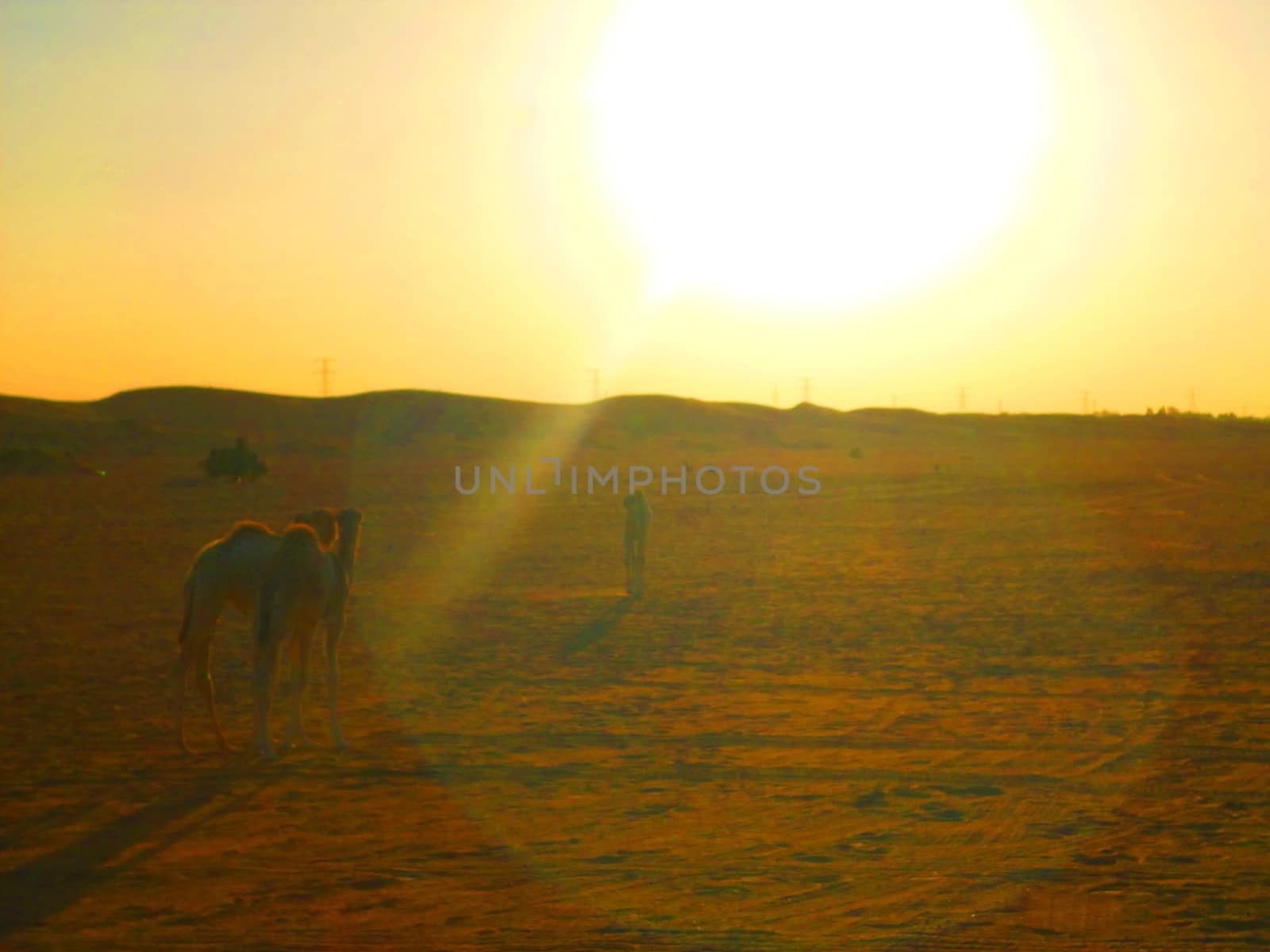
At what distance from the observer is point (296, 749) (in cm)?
879

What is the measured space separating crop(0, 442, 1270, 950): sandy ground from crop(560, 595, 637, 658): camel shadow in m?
0.08

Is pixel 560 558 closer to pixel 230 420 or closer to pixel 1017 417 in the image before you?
pixel 230 420

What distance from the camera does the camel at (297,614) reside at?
8461mm

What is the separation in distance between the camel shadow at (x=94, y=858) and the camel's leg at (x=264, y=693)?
582 mm

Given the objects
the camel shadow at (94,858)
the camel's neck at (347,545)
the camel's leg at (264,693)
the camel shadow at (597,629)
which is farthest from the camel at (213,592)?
the camel shadow at (597,629)

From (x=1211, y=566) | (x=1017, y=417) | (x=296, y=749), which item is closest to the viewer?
(x=296, y=749)

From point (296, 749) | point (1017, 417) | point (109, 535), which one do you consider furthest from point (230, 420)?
point (296, 749)

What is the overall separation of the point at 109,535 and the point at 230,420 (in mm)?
84544

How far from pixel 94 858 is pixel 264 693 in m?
2.05

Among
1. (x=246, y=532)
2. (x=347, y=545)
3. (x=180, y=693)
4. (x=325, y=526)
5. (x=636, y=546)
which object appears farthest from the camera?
(x=636, y=546)

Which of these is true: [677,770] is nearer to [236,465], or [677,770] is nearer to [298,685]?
[298,685]

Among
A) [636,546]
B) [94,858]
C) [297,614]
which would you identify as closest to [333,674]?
[297,614]

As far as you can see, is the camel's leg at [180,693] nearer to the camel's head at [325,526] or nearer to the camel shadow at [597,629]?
the camel's head at [325,526]

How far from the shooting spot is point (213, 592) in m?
8.77
